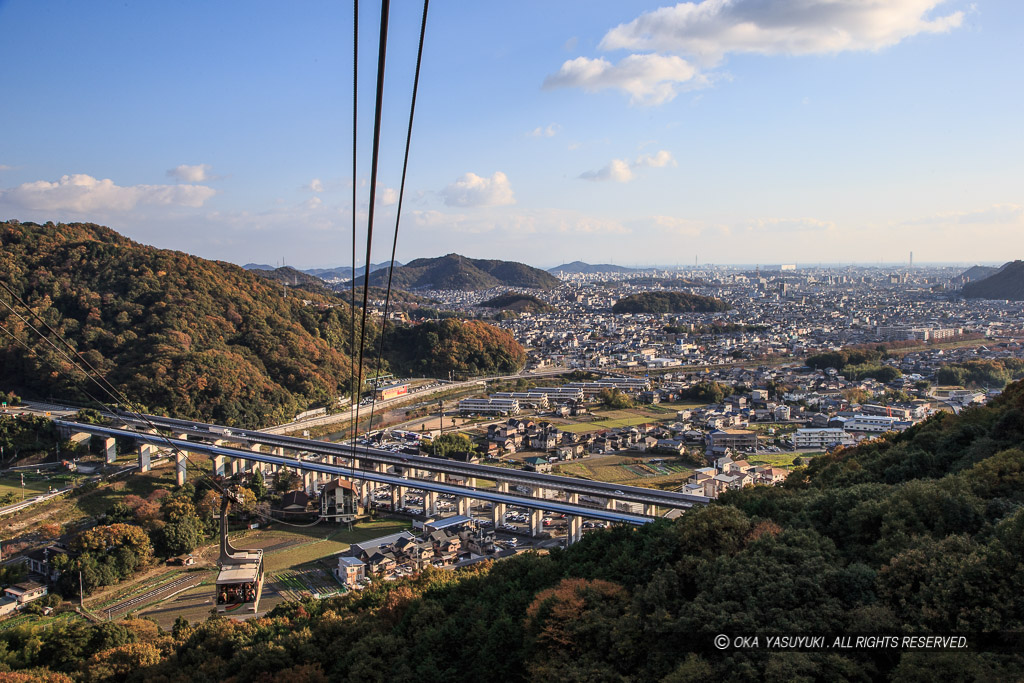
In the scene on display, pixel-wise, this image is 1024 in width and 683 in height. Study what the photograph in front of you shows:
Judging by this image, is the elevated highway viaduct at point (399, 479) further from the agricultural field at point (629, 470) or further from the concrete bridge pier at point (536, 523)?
the agricultural field at point (629, 470)

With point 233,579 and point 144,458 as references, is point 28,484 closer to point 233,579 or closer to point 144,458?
point 144,458

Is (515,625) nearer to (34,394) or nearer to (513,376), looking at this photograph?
(34,394)

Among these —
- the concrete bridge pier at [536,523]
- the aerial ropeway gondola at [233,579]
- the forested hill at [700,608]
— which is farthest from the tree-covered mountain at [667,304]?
the aerial ropeway gondola at [233,579]

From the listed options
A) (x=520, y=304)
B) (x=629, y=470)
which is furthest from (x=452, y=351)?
(x=520, y=304)

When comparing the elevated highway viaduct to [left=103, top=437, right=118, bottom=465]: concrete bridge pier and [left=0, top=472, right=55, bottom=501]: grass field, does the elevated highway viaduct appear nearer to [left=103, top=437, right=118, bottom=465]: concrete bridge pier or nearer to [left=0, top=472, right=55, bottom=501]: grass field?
[left=103, top=437, right=118, bottom=465]: concrete bridge pier

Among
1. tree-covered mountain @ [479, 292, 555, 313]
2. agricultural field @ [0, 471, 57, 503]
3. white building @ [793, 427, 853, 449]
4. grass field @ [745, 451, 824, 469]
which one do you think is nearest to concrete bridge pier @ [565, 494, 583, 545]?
grass field @ [745, 451, 824, 469]

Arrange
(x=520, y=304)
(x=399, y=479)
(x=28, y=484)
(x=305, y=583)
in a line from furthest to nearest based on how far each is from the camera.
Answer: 1. (x=520, y=304)
2. (x=28, y=484)
3. (x=399, y=479)
4. (x=305, y=583)
